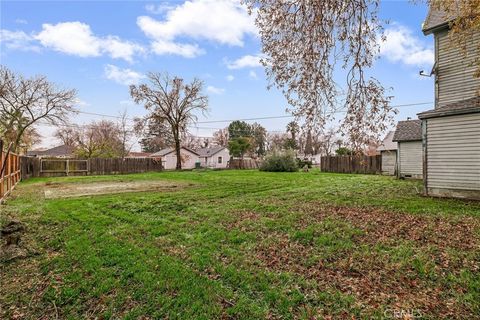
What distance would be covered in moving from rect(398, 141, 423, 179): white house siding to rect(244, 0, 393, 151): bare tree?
42.0 ft

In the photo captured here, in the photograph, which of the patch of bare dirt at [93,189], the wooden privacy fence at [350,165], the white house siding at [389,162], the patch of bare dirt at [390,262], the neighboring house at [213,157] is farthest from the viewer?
the neighboring house at [213,157]

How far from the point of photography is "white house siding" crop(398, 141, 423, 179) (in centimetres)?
1448

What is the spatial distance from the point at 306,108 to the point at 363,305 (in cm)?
301

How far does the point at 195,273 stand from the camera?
3508mm

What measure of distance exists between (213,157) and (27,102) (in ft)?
80.1

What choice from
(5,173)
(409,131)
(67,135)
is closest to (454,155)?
(409,131)

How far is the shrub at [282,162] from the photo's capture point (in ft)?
75.4

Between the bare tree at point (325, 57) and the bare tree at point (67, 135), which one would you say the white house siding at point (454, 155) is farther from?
the bare tree at point (67, 135)

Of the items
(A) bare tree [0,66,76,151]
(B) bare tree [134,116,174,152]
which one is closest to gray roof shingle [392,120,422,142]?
(B) bare tree [134,116,174,152]

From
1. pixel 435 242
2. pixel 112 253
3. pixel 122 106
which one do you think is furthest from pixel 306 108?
pixel 122 106

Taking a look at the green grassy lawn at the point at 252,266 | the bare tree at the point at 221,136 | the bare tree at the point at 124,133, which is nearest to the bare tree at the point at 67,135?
the bare tree at the point at 124,133

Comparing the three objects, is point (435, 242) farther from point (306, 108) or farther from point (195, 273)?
point (195, 273)

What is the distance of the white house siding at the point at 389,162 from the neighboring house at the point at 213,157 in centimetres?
2472

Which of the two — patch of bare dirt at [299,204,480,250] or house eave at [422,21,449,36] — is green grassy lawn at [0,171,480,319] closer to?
patch of bare dirt at [299,204,480,250]
